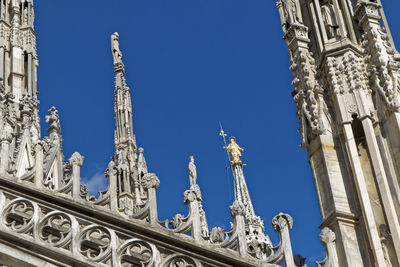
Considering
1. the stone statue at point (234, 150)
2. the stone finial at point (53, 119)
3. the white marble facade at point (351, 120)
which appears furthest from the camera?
the stone statue at point (234, 150)

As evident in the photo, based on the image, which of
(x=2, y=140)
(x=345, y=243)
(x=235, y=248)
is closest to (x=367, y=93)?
(x=345, y=243)

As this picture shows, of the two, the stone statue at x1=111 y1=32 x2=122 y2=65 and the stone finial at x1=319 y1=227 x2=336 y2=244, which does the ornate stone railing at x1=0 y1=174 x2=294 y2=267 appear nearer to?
the stone finial at x1=319 y1=227 x2=336 y2=244

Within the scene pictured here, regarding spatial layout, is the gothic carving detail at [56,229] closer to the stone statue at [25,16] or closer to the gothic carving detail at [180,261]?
the gothic carving detail at [180,261]

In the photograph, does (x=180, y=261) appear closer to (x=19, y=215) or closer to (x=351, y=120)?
(x=19, y=215)

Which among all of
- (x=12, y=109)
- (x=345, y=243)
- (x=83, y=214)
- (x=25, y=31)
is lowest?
(x=345, y=243)

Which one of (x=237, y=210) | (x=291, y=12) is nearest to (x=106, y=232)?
(x=237, y=210)

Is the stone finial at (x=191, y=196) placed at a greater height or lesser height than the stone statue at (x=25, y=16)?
lesser

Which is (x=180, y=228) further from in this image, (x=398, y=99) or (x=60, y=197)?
(x=398, y=99)

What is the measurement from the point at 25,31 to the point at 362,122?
1554 cm

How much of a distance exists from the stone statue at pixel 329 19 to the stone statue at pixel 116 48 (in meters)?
19.3

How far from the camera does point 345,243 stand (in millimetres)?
8273

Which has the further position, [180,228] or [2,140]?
[2,140]

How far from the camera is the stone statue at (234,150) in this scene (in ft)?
138

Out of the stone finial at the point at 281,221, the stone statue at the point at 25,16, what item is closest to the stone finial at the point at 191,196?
the stone finial at the point at 281,221
